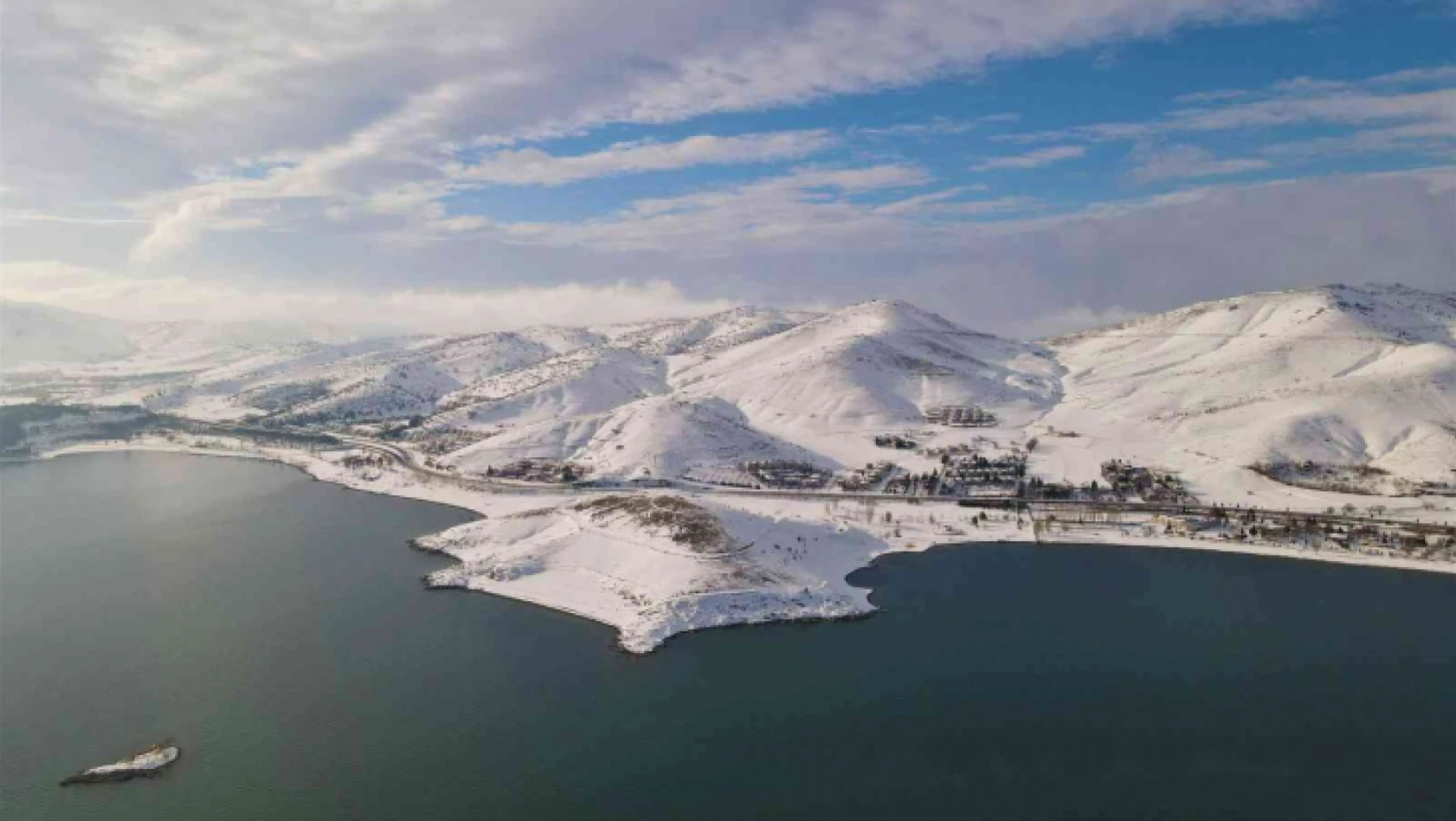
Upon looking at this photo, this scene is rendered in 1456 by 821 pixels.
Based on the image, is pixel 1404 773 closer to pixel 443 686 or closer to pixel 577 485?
pixel 443 686

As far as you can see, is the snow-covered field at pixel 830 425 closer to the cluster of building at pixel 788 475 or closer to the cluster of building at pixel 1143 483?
the cluster of building at pixel 1143 483

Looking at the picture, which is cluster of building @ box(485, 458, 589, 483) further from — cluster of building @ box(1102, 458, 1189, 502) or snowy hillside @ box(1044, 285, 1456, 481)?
cluster of building @ box(1102, 458, 1189, 502)

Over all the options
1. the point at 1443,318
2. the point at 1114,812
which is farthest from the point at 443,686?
the point at 1443,318

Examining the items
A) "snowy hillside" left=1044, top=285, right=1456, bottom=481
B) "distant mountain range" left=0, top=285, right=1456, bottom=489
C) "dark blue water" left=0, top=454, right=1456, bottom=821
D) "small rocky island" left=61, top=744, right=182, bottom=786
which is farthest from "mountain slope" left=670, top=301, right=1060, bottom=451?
"small rocky island" left=61, top=744, right=182, bottom=786

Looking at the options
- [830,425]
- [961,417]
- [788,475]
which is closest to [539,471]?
[788,475]

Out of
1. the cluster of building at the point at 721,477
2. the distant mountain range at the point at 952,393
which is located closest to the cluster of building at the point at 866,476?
the distant mountain range at the point at 952,393

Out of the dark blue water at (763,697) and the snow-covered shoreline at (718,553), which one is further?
the snow-covered shoreline at (718,553)

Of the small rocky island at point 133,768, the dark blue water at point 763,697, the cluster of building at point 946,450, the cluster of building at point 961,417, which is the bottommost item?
the small rocky island at point 133,768

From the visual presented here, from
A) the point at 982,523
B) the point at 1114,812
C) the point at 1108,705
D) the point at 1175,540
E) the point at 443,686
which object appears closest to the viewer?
the point at 1114,812
